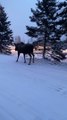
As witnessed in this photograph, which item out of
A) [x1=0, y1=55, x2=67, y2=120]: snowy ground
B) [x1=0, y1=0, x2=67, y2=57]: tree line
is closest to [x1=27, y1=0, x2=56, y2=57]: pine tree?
[x1=0, y1=0, x2=67, y2=57]: tree line

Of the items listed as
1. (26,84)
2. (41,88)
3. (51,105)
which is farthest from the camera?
(26,84)

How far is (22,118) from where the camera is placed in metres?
7.36

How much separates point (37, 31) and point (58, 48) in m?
2.70

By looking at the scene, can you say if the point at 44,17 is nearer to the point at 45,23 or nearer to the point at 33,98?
the point at 45,23

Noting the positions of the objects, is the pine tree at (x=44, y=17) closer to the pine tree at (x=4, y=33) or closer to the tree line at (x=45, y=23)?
the tree line at (x=45, y=23)

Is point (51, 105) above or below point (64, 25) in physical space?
below

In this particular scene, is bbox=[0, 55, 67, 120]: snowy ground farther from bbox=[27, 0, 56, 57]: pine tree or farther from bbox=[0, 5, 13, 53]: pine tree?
bbox=[0, 5, 13, 53]: pine tree

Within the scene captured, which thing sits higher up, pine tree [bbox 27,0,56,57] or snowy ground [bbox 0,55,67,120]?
pine tree [bbox 27,0,56,57]

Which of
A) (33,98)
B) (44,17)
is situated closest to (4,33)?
(44,17)

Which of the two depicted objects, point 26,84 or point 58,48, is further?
point 58,48

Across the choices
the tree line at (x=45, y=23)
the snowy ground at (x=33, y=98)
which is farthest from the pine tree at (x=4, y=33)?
the snowy ground at (x=33, y=98)

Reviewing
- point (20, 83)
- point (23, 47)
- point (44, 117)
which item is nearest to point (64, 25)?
point (23, 47)

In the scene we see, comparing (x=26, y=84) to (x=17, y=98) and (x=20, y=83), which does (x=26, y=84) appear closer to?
(x=20, y=83)

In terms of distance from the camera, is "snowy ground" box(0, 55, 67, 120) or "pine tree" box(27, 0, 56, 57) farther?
"pine tree" box(27, 0, 56, 57)
